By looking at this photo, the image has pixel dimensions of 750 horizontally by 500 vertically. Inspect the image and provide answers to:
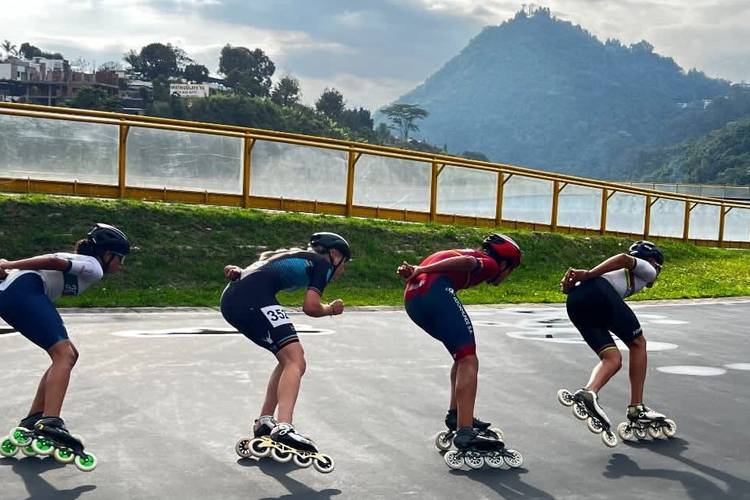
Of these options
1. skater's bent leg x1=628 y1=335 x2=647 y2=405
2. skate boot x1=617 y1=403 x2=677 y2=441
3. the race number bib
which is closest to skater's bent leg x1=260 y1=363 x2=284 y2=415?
the race number bib

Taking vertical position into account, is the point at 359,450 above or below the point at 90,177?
below

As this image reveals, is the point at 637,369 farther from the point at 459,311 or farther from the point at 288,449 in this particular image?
the point at 288,449

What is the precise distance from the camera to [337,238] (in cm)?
728

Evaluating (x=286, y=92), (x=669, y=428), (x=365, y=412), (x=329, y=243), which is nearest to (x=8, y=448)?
(x=329, y=243)

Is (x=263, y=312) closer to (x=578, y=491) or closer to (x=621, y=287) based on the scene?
(x=578, y=491)

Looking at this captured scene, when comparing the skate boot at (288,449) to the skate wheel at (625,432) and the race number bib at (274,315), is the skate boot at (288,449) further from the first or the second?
the skate wheel at (625,432)

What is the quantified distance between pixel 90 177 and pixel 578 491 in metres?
15.9

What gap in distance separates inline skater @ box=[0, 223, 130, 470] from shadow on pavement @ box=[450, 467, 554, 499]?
Result: 249 centimetres

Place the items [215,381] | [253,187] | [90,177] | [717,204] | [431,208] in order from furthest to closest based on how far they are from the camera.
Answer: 1. [717,204]
2. [431,208]
3. [253,187]
4. [90,177]
5. [215,381]

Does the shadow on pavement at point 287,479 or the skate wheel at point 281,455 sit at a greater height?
the skate wheel at point 281,455

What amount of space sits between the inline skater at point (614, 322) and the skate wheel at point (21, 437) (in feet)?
13.1

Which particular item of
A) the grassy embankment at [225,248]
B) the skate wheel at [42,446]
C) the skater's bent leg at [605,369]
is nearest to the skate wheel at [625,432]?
the skater's bent leg at [605,369]

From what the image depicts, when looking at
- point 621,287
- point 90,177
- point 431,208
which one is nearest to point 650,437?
point 621,287

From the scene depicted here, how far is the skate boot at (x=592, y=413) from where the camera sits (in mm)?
7555
